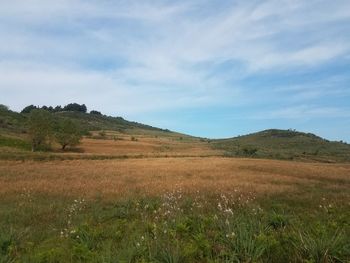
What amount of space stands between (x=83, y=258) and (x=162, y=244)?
143 centimetres

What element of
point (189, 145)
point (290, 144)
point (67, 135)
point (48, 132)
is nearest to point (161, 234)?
point (48, 132)

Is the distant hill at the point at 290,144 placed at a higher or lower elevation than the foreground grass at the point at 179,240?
higher

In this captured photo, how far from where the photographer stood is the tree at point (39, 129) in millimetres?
82938

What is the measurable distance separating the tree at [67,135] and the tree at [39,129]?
2.59m

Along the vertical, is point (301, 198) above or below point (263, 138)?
below

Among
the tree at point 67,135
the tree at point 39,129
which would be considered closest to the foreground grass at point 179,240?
the tree at point 39,129

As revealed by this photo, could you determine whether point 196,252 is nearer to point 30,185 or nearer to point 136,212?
point 136,212

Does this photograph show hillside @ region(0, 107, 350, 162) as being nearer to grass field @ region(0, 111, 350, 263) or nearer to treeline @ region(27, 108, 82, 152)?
treeline @ region(27, 108, 82, 152)

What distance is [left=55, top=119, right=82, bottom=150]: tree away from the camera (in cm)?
8850

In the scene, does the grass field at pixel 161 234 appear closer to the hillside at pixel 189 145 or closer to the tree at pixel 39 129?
the hillside at pixel 189 145

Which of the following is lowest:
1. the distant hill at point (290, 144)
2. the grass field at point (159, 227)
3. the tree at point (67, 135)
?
the grass field at point (159, 227)

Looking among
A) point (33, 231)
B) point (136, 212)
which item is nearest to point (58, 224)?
point (33, 231)

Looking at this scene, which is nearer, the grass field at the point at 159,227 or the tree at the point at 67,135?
the grass field at the point at 159,227

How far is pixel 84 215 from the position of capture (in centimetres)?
1446
